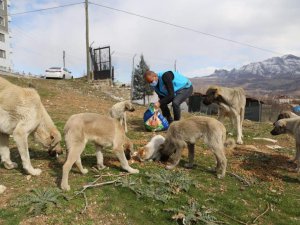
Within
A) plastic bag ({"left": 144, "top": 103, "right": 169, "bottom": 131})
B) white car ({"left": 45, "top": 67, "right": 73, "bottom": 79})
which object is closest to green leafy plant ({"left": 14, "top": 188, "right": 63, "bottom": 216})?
plastic bag ({"left": 144, "top": 103, "right": 169, "bottom": 131})

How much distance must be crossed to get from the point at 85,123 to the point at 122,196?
1.67 m

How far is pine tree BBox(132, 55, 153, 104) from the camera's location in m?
→ 43.2

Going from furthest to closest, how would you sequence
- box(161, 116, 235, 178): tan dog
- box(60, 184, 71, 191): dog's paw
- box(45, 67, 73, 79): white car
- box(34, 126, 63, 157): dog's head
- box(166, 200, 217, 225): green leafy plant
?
box(45, 67, 73, 79): white car, box(34, 126, 63, 157): dog's head, box(161, 116, 235, 178): tan dog, box(60, 184, 71, 191): dog's paw, box(166, 200, 217, 225): green leafy plant

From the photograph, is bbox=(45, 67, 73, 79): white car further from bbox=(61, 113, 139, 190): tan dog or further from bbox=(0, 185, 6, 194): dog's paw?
bbox=(0, 185, 6, 194): dog's paw

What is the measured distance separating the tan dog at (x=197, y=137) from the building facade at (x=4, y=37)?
65275 mm

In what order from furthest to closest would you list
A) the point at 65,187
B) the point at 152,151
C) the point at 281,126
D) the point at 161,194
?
the point at 281,126 < the point at 152,151 < the point at 161,194 < the point at 65,187

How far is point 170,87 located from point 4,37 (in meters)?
66.5

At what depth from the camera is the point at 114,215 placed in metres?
6.07

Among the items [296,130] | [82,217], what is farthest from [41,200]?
[296,130]

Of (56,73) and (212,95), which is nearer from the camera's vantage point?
(212,95)

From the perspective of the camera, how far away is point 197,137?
812 centimetres

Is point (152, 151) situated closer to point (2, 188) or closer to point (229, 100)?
point (2, 188)

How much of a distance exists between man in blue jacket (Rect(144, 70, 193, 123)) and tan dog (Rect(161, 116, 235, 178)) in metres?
2.34

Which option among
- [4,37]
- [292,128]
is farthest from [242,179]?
[4,37]
